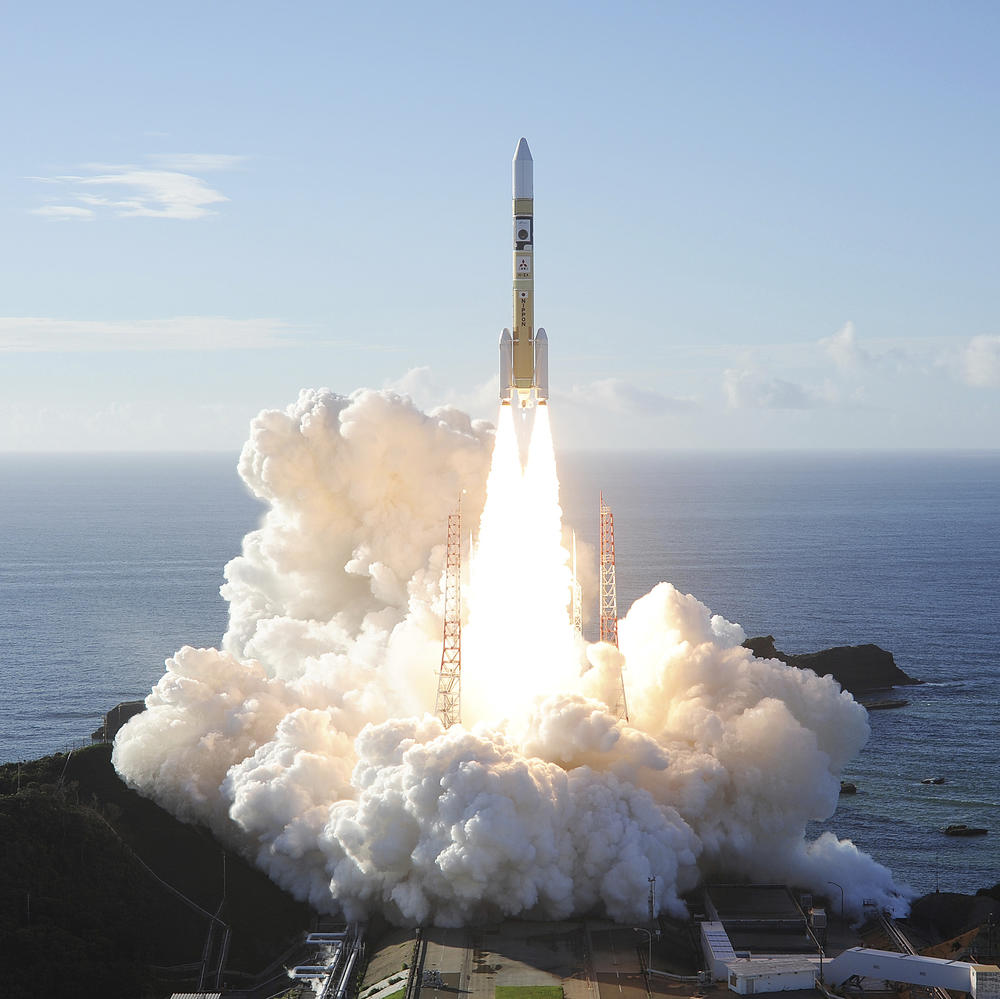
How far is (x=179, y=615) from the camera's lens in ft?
386

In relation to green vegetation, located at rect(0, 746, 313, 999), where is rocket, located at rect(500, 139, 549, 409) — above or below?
above

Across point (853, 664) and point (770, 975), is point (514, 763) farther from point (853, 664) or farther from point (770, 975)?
point (853, 664)

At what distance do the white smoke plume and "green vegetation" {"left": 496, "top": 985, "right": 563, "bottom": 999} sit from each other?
5094 mm

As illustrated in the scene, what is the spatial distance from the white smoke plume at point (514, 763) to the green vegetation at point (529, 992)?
5.09m

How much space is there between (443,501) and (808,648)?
131 feet

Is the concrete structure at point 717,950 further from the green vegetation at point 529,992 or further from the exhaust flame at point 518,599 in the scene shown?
the exhaust flame at point 518,599

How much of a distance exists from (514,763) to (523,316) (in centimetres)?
1943

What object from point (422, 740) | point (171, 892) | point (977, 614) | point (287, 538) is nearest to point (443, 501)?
point (287, 538)

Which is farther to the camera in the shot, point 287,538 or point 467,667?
point 287,538

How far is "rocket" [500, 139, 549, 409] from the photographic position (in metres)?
58.1

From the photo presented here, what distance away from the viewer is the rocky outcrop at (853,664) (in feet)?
309

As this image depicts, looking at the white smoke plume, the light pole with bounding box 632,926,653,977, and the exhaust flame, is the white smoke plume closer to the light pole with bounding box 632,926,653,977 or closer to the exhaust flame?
the exhaust flame

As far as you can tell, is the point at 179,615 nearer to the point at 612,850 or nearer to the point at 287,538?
the point at 287,538

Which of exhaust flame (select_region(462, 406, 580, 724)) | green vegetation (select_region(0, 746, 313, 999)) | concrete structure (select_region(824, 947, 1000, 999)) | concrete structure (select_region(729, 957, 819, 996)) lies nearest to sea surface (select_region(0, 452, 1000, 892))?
concrete structure (select_region(824, 947, 1000, 999))
